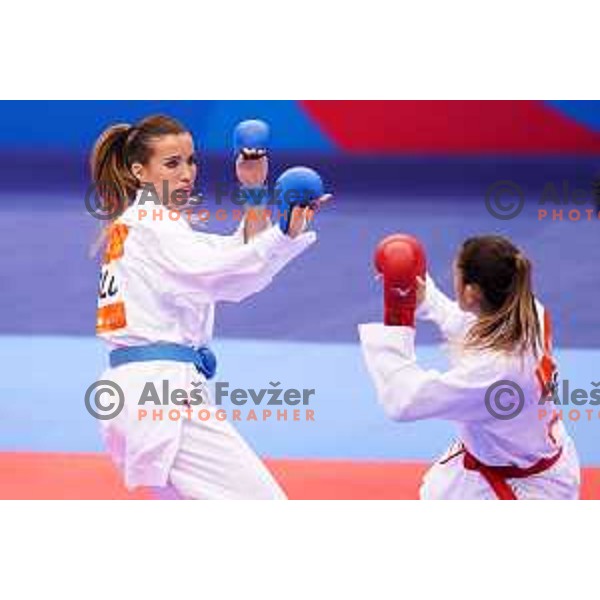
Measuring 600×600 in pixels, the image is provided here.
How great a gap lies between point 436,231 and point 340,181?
0.83ft

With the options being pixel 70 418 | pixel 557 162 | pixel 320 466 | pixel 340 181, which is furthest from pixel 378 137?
pixel 70 418

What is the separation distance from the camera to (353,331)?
118 inches

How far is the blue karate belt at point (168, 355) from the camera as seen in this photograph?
2.92 m

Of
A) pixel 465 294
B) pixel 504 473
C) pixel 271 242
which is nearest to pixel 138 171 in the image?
pixel 271 242

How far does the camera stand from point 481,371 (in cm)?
291

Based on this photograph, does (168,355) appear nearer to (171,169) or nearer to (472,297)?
(171,169)

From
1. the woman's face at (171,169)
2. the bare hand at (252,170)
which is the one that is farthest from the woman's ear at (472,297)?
the woman's face at (171,169)

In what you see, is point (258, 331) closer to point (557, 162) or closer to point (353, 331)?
point (353, 331)

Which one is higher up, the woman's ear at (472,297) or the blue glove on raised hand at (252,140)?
the blue glove on raised hand at (252,140)

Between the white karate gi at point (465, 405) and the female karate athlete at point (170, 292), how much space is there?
0.32m

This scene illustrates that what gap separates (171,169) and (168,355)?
0.44 metres

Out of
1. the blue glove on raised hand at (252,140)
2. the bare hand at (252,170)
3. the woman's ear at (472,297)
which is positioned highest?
the blue glove on raised hand at (252,140)

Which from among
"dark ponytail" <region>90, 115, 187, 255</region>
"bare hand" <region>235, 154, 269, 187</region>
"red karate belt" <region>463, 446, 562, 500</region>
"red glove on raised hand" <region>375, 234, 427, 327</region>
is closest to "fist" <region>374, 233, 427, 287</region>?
"red glove on raised hand" <region>375, 234, 427, 327</region>

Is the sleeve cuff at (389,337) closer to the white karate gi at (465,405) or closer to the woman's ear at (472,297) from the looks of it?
the white karate gi at (465,405)
